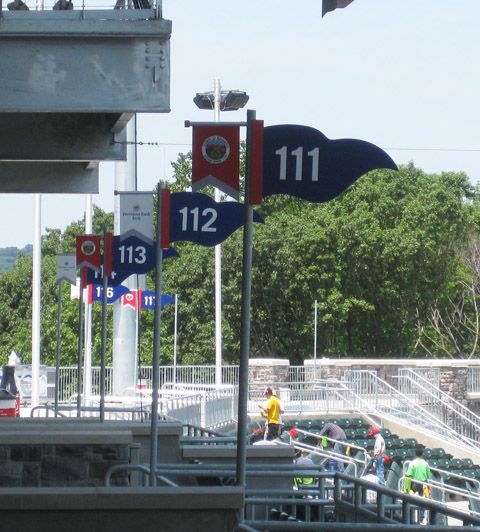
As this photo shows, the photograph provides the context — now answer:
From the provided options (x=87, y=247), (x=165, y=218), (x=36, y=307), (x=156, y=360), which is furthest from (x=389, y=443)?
(x=156, y=360)

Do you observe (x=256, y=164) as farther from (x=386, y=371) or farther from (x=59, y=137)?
(x=386, y=371)

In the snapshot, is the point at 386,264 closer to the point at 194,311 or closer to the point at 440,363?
the point at 194,311

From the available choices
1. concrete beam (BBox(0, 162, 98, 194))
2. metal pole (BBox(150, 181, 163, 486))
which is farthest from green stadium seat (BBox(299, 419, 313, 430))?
metal pole (BBox(150, 181, 163, 486))

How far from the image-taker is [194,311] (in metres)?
58.4

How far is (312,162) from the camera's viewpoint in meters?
7.06

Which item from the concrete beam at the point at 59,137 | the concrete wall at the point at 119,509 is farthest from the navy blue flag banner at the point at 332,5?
the concrete beam at the point at 59,137

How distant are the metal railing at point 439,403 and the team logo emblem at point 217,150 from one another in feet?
96.4

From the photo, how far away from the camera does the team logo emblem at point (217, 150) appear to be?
7.58 metres

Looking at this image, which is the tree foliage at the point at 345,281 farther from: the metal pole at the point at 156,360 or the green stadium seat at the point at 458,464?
the metal pole at the point at 156,360

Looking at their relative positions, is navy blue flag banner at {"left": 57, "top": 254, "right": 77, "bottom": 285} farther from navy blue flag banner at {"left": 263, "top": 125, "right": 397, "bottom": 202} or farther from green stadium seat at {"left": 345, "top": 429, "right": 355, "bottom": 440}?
green stadium seat at {"left": 345, "top": 429, "right": 355, "bottom": 440}

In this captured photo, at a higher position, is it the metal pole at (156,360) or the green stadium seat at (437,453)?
the metal pole at (156,360)

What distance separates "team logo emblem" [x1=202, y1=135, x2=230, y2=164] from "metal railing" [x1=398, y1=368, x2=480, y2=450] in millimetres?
29374

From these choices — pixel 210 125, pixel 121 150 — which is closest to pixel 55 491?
pixel 210 125

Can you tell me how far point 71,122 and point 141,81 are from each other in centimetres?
285
